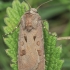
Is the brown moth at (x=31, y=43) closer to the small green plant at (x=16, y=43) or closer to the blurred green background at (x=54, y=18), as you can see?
the small green plant at (x=16, y=43)

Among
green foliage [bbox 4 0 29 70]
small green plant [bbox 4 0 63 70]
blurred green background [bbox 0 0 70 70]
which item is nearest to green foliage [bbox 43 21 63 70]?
small green plant [bbox 4 0 63 70]

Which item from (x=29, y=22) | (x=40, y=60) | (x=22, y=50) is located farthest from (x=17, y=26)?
(x=40, y=60)

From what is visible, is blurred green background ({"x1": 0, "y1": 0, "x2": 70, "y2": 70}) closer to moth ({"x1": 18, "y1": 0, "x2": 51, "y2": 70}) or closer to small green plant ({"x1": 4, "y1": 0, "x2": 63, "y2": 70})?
small green plant ({"x1": 4, "y1": 0, "x2": 63, "y2": 70})

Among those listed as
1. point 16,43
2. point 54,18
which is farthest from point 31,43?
point 54,18

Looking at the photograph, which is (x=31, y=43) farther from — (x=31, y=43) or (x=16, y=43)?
(x=16, y=43)

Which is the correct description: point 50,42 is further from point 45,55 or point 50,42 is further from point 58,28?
point 58,28

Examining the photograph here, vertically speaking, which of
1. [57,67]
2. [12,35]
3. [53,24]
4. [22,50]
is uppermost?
[53,24]
